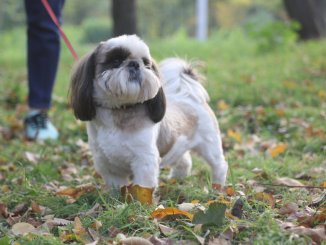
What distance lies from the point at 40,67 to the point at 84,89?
7.15ft

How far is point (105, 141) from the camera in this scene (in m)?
3.45

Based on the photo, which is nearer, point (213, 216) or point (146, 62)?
point (213, 216)

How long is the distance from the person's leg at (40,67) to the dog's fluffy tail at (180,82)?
5.30ft

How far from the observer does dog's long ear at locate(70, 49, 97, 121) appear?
3.39 meters

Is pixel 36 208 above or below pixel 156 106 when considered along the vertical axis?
below

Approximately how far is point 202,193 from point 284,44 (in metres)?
7.68

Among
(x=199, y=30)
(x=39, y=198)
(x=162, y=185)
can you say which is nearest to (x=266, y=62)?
(x=162, y=185)

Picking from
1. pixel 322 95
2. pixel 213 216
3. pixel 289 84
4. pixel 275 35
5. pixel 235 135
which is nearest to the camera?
pixel 213 216

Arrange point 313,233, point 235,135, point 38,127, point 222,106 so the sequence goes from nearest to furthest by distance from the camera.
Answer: point 313,233
point 235,135
point 38,127
point 222,106

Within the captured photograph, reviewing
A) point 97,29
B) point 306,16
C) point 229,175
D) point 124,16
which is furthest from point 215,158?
point 97,29

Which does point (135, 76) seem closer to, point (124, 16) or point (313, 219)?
point (313, 219)

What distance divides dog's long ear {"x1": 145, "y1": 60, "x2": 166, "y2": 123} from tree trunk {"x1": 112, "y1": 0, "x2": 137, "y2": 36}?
6821 millimetres

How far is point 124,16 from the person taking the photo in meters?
10.1

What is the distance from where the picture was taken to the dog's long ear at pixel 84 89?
3.39 m
